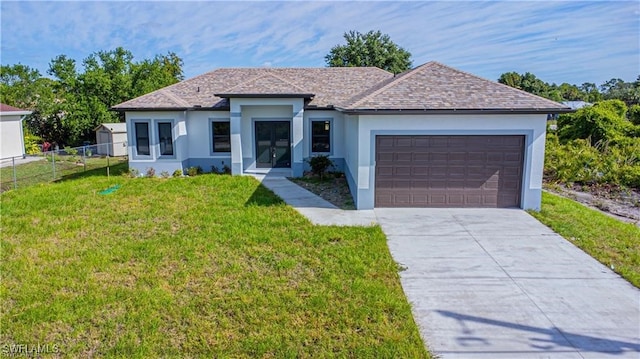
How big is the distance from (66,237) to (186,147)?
884cm

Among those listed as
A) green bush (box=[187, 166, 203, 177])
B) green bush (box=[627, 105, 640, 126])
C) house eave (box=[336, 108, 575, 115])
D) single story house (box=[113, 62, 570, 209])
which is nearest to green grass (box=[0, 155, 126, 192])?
green bush (box=[187, 166, 203, 177])

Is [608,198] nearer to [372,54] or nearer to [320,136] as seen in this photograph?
[320,136]

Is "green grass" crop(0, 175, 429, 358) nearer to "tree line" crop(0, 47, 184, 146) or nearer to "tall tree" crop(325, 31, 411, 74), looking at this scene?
"tree line" crop(0, 47, 184, 146)

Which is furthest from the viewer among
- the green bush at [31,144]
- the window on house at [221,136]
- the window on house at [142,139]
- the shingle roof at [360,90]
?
the green bush at [31,144]

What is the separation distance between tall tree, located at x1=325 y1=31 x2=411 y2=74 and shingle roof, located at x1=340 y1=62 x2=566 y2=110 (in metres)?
25.0

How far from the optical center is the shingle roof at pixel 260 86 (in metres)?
16.3

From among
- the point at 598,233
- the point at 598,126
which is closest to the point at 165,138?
the point at 598,233

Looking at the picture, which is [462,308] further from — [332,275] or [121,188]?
[121,188]

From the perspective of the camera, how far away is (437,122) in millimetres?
11453

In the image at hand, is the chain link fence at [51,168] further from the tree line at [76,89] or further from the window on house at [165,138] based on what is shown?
the tree line at [76,89]

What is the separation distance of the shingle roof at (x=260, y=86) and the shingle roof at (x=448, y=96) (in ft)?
15.0

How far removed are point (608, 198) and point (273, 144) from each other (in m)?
12.4

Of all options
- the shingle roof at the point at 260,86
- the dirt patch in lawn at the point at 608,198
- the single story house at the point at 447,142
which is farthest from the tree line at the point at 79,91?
the dirt patch in lawn at the point at 608,198

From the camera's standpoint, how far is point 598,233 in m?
9.45
